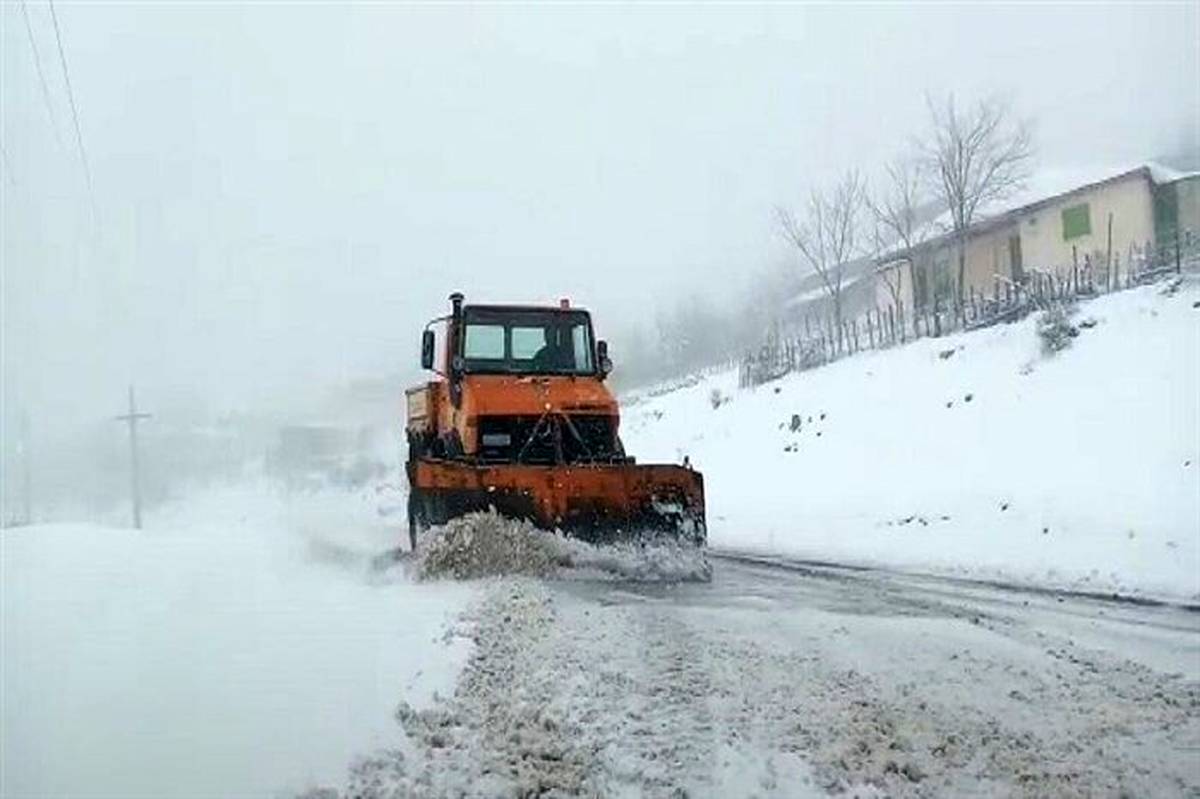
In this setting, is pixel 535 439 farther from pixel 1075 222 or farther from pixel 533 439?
pixel 1075 222

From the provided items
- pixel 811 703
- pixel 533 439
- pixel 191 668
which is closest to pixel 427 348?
pixel 533 439

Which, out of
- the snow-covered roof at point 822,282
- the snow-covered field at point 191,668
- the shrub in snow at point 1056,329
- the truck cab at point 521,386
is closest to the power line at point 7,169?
the snow-covered field at point 191,668

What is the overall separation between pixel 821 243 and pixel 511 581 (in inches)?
946

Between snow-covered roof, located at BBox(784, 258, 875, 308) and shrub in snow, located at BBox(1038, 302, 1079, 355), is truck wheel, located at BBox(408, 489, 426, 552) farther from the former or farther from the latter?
snow-covered roof, located at BBox(784, 258, 875, 308)

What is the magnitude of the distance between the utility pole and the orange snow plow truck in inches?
138

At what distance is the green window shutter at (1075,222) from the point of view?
21016mm

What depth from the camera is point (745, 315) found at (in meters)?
26.7

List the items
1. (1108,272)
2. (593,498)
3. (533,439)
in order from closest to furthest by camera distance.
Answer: (593,498) < (533,439) < (1108,272)

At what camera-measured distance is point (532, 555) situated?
993 centimetres

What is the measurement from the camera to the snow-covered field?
401cm

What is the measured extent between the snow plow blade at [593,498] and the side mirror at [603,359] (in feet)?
5.85

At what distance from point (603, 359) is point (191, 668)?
7487mm

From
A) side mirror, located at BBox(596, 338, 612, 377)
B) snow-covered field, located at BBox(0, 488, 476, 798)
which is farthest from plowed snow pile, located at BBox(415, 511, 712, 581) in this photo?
side mirror, located at BBox(596, 338, 612, 377)

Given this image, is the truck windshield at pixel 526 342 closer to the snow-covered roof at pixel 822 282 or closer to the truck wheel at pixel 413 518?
the truck wheel at pixel 413 518
